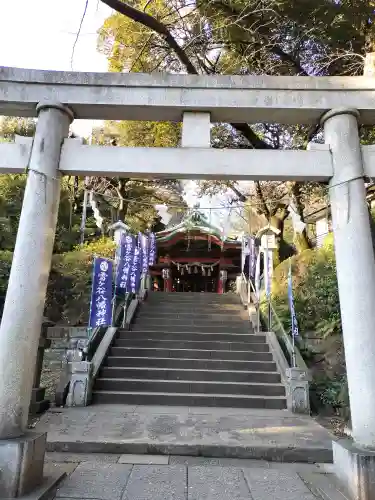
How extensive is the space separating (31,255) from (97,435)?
3.07 metres

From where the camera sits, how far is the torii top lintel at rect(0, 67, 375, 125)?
4.24 metres

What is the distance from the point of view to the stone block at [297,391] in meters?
6.89

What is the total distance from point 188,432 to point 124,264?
6.72 m

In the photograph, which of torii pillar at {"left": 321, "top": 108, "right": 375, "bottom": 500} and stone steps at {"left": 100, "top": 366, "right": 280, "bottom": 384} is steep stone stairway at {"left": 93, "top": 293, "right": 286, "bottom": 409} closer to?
stone steps at {"left": 100, "top": 366, "right": 280, "bottom": 384}

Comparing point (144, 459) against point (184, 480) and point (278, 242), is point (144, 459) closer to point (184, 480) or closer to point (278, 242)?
point (184, 480)

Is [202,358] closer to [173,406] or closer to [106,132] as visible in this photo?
[173,406]

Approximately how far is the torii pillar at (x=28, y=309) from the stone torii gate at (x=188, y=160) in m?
0.01

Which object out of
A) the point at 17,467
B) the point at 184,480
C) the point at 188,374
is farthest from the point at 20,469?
the point at 188,374

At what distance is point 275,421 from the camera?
6.19 metres

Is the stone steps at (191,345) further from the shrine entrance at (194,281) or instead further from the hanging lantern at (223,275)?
the shrine entrance at (194,281)

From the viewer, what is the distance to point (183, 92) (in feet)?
14.2

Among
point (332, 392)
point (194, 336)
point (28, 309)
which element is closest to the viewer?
point (28, 309)

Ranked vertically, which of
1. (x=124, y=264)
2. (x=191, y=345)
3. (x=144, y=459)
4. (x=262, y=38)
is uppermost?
(x=262, y=38)

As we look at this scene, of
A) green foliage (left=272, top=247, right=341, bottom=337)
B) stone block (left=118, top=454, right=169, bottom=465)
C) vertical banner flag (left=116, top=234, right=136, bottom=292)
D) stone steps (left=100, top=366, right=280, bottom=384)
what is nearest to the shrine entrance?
green foliage (left=272, top=247, right=341, bottom=337)
